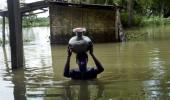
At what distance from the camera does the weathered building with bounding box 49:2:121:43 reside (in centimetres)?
3055

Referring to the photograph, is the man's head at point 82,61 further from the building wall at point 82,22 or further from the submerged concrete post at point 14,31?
the building wall at point 82,22

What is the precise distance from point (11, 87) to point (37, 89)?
3.57ft

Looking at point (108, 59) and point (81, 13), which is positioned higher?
point (81, 13)

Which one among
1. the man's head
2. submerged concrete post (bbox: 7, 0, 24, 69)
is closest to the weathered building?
submerged concrete post (bbox: 7, 0, 24, 69)

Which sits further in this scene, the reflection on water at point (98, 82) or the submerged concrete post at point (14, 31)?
the submerged concrete post at point (14, 31)

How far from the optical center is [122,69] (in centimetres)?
1550

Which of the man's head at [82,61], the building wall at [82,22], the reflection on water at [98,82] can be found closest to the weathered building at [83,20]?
the building wall at [82,22]

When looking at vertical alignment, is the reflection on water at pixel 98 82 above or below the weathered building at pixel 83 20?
below

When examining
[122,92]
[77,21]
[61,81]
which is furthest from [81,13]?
[122,92]

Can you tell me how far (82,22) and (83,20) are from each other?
0.52 feet

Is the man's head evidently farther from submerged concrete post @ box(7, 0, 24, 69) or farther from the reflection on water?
submerged concrete post @ box(7, 0, 24, 69)

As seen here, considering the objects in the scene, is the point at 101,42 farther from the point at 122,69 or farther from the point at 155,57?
the point at 122,69

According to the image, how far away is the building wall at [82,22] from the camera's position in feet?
100

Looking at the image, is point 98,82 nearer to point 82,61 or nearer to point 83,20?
point 82,61
